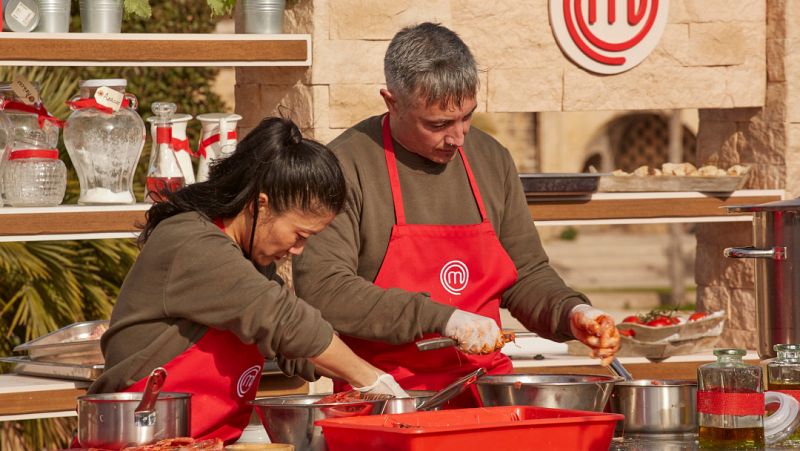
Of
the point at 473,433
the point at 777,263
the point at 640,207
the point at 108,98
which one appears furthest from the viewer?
the point at 640,207

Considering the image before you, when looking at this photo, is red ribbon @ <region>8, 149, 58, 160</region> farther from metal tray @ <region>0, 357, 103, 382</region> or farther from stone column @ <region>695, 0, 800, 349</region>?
stone column @ <region>695, 0, 800, 349</region>

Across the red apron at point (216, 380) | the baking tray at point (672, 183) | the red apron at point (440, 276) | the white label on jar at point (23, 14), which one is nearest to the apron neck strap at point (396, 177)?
the red apron at point (440, 276)

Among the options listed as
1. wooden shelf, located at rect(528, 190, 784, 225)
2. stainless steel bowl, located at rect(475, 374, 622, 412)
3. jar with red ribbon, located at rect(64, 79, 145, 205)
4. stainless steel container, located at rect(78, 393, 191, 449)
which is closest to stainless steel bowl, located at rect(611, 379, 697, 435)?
stainless steel bowl, located at rect(475, 374, 622, 412)

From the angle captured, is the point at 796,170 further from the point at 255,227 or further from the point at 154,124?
the point at 255,227

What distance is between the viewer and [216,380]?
3.10 metres

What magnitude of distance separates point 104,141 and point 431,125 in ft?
5.35

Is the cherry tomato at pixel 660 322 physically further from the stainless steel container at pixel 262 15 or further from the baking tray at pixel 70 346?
the baking tray at pixel 70 346

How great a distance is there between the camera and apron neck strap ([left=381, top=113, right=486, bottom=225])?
3621mm

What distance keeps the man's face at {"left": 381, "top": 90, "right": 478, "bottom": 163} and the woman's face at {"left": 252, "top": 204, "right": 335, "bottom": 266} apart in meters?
0.55

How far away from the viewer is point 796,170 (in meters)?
5.71

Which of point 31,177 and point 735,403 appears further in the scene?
point 31,177

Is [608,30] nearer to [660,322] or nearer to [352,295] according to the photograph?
[660,322]

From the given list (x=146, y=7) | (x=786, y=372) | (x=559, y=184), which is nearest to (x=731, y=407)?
(x=786, y=372)

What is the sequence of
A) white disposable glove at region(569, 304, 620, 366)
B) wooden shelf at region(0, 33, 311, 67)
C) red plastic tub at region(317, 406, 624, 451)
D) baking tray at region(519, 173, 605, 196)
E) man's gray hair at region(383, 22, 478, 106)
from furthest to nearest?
1. baking tray at region(519, 173, 605, 196)
2. wooden shelf at region(0, 33, 311, 67)
3. man's gray hair at region(383, 22, 478, 106)
4. white disposable glove at region(569, 304, 620, 366)
5. red plastic tub at region(317, 406, 624, 451)
